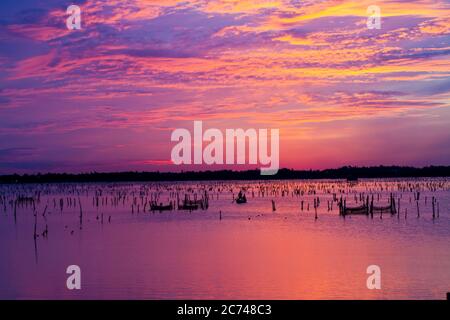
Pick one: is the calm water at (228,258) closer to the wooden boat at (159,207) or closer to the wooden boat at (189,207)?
the wooden boat at (159,207)

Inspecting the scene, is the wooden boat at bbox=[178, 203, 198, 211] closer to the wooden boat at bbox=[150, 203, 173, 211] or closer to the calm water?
the wooden boat at bbox=[150, 203, 173, 211]

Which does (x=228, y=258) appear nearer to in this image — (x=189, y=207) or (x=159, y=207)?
(x=159, y=207)

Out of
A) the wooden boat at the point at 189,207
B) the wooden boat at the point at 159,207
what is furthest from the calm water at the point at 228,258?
the wooden boat at the point at 189,207

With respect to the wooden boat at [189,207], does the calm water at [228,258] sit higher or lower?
lower

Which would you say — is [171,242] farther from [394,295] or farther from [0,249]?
[394,295]

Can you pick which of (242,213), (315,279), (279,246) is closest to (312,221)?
(242,213)

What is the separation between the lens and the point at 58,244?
31062 millimetres

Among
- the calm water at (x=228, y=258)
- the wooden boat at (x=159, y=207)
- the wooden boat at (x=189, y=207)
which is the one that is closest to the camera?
the calm water at (x=228, y=258)

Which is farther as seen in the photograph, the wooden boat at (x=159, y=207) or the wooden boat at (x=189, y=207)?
the wooden boat at (x=189, y=207)

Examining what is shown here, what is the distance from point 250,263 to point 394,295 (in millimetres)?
7807

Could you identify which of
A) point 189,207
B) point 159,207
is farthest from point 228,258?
point 189,207
